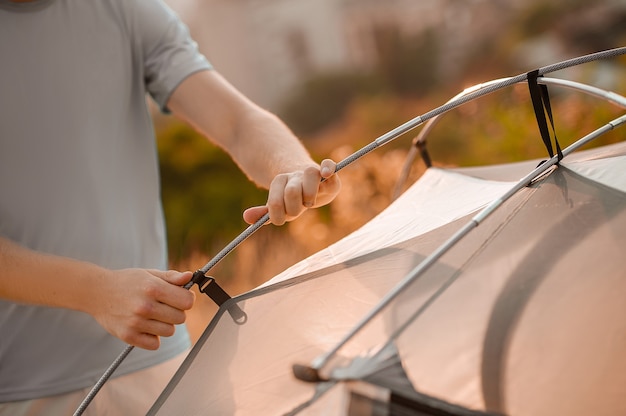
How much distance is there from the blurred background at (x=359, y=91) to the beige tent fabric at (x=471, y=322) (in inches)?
93.6

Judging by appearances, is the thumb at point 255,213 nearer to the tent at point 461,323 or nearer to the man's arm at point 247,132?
the man's arm at point 247,132

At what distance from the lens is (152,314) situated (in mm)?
1236

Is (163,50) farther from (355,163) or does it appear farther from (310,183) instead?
(355,163)

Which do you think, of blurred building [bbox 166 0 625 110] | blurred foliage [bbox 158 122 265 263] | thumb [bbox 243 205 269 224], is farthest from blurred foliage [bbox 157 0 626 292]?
thumb [bbox 243 205 269 224]

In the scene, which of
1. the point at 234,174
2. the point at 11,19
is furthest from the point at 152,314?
the point at 234,174

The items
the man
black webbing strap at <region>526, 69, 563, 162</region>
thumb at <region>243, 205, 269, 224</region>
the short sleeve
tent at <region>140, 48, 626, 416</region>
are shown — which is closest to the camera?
tent at <region>140, 48, 626, 416</region>

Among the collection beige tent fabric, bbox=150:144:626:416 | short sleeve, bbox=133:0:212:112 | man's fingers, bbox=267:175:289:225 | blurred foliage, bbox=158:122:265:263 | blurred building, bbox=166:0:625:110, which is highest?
short sleeve, bbox=133:0:212:112

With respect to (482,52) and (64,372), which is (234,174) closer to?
(64,372)

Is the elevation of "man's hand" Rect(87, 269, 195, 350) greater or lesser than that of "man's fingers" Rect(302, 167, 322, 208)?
lesser

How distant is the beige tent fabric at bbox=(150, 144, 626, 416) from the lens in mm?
1055

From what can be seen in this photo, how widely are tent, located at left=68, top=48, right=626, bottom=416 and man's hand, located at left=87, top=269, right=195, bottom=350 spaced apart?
2.4 inches

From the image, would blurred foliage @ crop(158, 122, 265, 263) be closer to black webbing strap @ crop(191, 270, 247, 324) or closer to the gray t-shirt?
the gray t-shirt

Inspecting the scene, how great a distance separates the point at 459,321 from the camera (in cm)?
108

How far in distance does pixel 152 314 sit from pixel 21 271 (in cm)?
30
